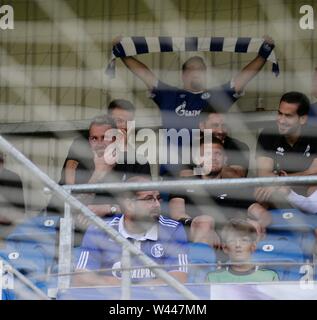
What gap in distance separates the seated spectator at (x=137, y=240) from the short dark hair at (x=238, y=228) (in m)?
0.15

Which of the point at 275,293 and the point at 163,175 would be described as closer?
the point at 275,293

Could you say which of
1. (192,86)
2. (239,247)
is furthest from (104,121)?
(239,247)

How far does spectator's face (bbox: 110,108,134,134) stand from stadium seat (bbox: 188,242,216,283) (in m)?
0.74

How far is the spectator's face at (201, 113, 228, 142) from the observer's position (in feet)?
16.5

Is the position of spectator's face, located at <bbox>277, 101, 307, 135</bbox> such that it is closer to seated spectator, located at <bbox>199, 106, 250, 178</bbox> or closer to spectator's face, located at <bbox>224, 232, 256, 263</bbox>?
seated spectator, located at <bbox>199, 106, 250, 178</bbox>

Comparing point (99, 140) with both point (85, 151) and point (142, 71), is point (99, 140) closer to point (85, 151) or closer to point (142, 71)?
point (85, 151)

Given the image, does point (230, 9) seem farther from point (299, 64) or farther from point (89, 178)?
point (89, 178)

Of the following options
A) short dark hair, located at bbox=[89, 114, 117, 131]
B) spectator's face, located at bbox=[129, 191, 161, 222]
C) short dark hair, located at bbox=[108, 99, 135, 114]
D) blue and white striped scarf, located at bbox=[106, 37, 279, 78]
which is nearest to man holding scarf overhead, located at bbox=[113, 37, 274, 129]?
blue and white striped scarf, located at bbox=[106, 37, 279, 78]

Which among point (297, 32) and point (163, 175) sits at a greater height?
point (297, 32)

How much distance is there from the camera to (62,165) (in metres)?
5.38
